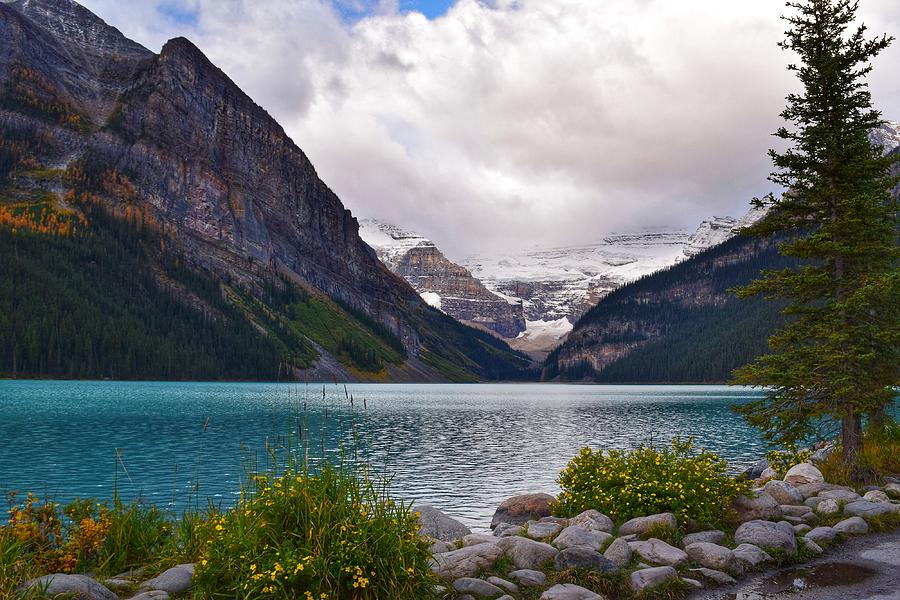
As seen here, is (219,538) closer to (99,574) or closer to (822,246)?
A: (99,574)

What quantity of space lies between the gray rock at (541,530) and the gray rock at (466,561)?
247cm

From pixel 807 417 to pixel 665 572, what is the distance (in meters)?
13.7

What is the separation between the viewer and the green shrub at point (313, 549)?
10.4 meters

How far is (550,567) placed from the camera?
14.3 m

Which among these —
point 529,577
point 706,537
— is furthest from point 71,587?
point 706,537

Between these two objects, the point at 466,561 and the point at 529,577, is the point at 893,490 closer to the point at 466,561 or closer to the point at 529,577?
the point at 529,577

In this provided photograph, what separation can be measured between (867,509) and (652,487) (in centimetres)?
674

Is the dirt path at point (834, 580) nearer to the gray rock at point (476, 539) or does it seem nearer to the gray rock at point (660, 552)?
the gray rock at point (660, 552)

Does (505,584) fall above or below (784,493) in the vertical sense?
below

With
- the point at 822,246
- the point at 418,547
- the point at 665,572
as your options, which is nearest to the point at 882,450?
the point at 822,246

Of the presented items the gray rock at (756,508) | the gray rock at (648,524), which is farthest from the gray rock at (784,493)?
the gray rock at (648,524)

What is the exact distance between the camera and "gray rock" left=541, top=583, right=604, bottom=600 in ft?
40.5

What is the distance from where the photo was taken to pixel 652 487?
58.9 ft

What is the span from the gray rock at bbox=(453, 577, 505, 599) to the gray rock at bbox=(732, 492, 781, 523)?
9.05 metres
